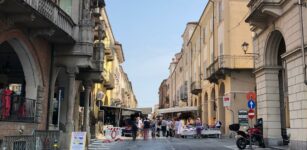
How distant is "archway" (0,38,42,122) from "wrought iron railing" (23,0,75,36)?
171 cm

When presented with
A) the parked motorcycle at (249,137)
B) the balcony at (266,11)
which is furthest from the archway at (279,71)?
the parked motorcycle at (249,137)

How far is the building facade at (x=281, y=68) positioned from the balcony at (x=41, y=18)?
9.15 metres

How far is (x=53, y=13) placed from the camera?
1773 centimetres

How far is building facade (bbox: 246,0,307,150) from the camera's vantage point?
17.4 m

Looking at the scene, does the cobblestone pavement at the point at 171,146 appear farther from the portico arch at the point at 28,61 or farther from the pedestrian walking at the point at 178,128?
the pedestrian walking at the point at 178,128

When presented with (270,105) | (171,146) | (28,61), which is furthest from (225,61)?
(28,61)

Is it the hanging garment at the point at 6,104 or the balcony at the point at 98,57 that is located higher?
the balcony at the point at 98,57

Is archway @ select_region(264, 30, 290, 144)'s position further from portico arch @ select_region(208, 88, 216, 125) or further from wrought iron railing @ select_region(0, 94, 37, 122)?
portico arch @ select_region(208, 88, 216, 125)

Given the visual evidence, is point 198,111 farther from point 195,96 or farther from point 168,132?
point 168,132

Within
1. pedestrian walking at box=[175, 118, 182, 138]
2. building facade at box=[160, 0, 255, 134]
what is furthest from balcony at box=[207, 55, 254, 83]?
pedestrian walking at box=[175, 118, 182, 138]

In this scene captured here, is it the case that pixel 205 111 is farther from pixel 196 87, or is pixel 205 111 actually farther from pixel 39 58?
pixel 39 58

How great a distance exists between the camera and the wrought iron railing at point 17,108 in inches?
632

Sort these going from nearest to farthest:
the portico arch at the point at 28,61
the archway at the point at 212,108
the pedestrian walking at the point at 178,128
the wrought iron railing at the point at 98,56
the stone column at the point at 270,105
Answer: the portico arch at the point at 28,61 → the stone column at the point at 270,105 → the wrought iron railing at the point at 98,56 → the pedestrian walking at the point at 178,128 → the archway at the point at 212,108

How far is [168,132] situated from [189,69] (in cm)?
2452
